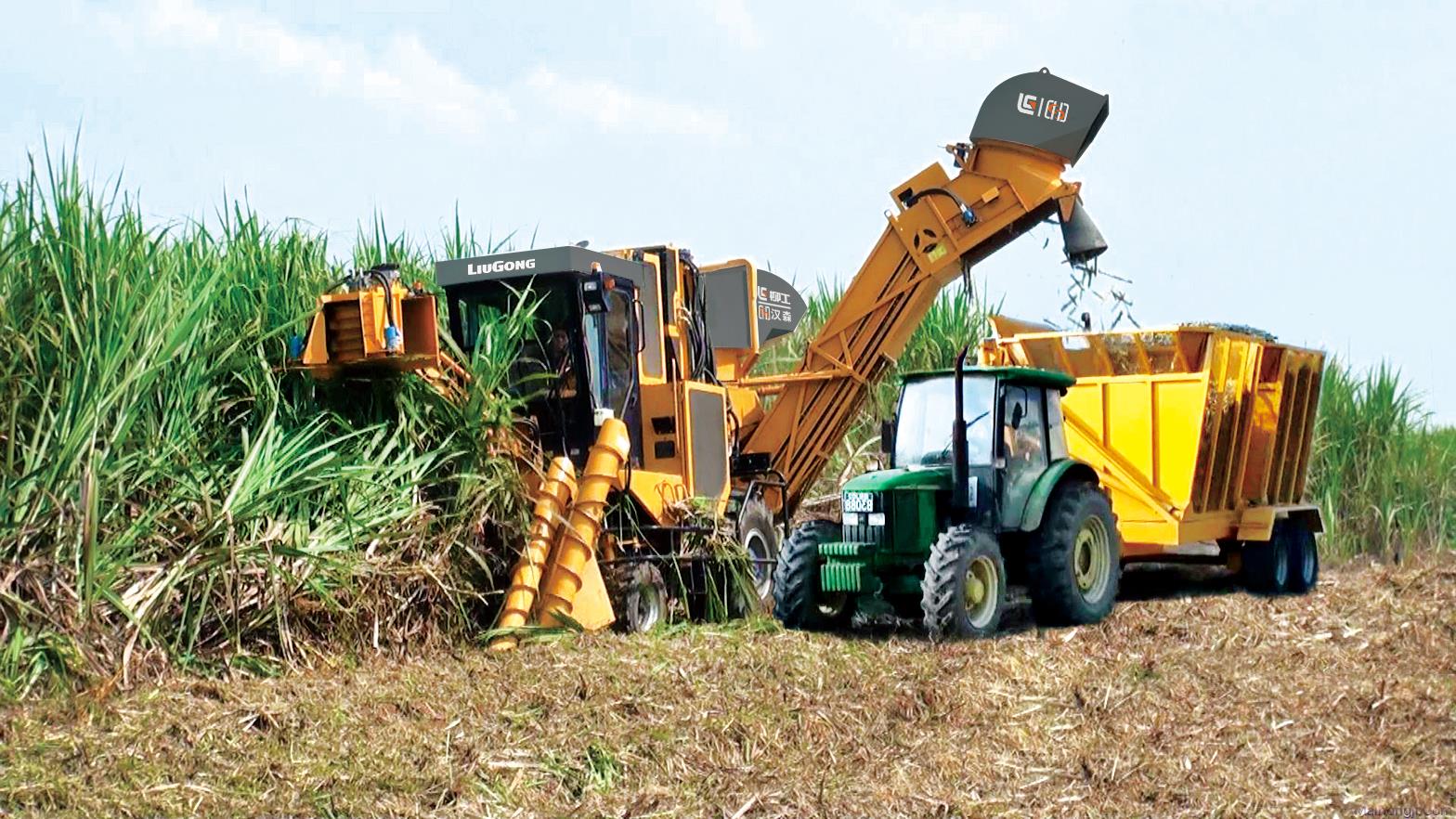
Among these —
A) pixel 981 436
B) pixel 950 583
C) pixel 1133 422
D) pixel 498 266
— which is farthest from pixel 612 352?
pixel 1133 422

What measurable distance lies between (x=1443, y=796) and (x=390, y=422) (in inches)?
223

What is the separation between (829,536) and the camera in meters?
9.39

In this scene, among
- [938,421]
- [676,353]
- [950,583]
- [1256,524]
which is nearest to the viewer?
[950,583]

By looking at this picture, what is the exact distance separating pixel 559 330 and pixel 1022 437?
306 centimetres

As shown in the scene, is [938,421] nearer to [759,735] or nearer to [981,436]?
[981,436]

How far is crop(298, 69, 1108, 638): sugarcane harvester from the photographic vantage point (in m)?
8.30

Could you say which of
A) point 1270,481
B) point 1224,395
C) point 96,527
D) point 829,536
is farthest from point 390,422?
point 1270,481

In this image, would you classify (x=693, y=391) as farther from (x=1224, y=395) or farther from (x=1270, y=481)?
(x=1270, y=481)

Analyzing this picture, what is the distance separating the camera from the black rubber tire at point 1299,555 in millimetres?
12250

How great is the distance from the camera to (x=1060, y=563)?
9.29 metres

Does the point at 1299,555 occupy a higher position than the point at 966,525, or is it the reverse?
the point at 966,525

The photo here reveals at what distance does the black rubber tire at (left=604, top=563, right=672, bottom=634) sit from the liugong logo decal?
4756 mm

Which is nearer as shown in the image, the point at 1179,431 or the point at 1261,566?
the point at 1179,431

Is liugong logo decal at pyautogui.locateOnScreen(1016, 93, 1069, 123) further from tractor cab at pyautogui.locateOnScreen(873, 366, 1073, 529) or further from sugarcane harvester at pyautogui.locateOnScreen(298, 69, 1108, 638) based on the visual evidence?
tractor cab at pyautogui.locateOnScreen(873, 366, 1073, 529)
